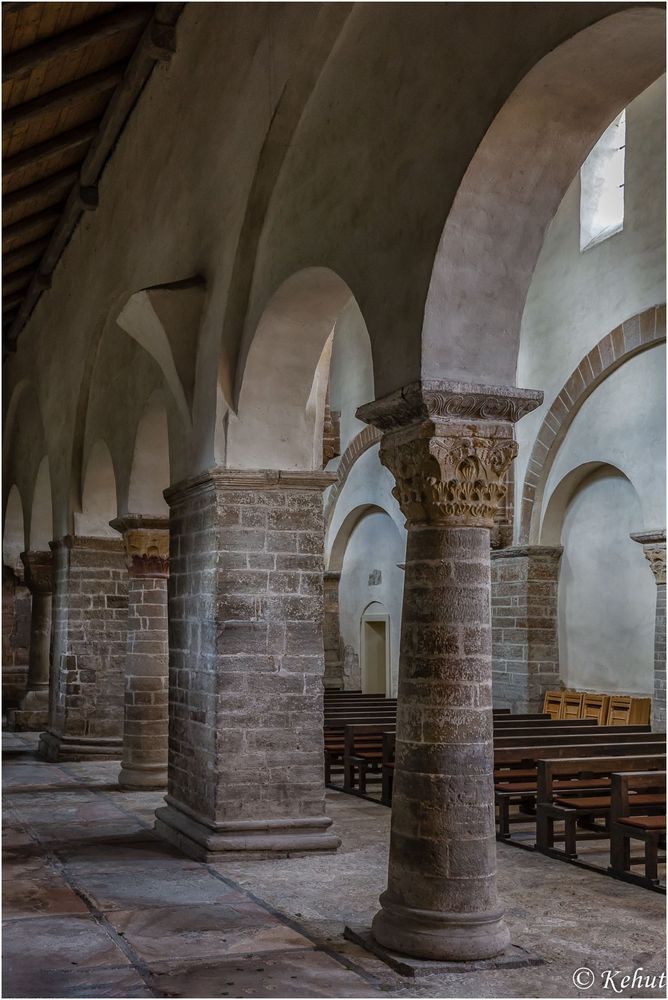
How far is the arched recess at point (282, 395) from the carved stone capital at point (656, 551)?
5.32 m

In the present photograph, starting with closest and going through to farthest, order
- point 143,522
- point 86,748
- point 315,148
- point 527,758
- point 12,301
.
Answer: point 315,148, point 527,758, point 143,522, point 86,748, point 12,301

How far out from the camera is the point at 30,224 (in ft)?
44.0

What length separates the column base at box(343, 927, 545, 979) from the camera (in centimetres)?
459

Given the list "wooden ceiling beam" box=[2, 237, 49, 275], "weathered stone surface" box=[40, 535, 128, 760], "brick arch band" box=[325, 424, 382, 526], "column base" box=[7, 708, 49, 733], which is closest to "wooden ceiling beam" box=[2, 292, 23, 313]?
"wooden ceiling beam" box=[2, 237, 49, 275]

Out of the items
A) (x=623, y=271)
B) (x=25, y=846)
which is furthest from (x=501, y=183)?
(x=623, y=271)

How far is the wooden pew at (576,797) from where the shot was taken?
24.0ft

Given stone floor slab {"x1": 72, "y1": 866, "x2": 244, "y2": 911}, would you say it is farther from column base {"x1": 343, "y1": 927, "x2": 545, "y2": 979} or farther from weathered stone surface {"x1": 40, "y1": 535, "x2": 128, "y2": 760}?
weathered stone surface {"x1": 40, "y1": 535, "x2": 128, "y2": 760}

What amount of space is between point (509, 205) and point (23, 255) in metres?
11.0

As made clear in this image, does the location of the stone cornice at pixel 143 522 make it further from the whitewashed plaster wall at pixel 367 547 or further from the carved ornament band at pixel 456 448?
the whitewashed plaster wall at pixel 367 547

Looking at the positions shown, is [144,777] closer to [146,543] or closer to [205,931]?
[146,543]

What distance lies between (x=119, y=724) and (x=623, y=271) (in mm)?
7945

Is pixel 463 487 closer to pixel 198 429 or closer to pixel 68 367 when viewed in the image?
pixel 198 429

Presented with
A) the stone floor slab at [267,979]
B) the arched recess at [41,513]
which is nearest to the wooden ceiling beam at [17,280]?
the arched recess at [41,513]

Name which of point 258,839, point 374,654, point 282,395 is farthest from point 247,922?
point 374,654
